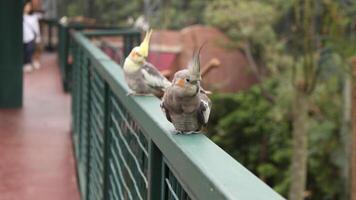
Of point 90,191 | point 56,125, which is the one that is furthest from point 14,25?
point 90,191

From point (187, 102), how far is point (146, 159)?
1.95 feet

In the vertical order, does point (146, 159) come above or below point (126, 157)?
above

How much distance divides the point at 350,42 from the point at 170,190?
11.7 metres

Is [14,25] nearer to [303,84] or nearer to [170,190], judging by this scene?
[303,84]

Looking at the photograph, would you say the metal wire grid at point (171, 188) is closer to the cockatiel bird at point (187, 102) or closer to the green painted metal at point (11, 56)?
the cockatiel bird at point (187, 102)

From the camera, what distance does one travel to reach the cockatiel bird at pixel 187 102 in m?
2.18

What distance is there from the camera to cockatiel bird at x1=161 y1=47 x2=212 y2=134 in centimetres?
218

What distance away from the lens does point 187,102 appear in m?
2.26

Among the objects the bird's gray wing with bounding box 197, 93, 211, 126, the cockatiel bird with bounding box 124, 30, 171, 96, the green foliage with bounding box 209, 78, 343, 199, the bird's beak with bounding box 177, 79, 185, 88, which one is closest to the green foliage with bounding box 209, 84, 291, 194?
the green foliage with bounding box 209, 78, 343, 199

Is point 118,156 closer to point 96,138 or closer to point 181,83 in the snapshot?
point 96,138

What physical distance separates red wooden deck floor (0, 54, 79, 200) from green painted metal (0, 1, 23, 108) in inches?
8.9

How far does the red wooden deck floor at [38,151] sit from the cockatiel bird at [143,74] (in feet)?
9.22

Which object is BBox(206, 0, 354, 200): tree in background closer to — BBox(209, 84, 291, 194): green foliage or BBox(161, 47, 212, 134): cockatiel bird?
BBox(209, 84, 291, 194): green foliage

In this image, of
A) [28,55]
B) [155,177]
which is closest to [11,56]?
[28,55]
